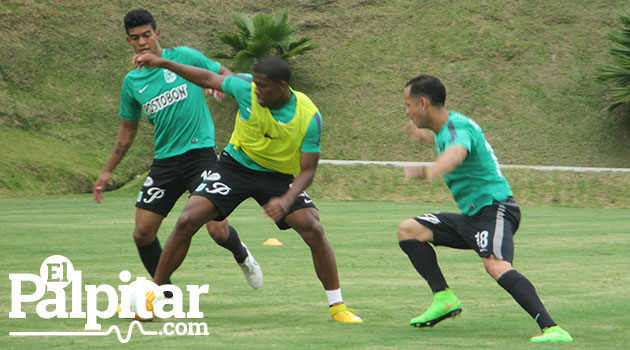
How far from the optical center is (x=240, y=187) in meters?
7.14

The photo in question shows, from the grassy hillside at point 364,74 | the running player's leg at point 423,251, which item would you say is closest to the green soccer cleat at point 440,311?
the running player's leg at point 423,251

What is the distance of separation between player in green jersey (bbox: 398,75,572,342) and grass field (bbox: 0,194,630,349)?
0.26 m

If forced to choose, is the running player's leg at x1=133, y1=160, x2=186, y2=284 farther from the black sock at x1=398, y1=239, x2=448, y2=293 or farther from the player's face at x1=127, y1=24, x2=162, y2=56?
the black sock at x1=398, y1=239, x2=448, y2=293

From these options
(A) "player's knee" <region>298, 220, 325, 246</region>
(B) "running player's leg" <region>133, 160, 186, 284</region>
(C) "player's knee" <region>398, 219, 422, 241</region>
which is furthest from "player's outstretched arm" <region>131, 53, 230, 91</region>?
(C) "player's knee" <region>398, 219, 422, 241</region>

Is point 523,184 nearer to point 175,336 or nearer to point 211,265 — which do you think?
point 211,265

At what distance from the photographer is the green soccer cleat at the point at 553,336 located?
19.6 ft

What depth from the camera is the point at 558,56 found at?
43125 millimetres

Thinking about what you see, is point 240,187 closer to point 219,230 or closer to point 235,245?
point 219,230

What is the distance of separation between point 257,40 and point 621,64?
1479cm

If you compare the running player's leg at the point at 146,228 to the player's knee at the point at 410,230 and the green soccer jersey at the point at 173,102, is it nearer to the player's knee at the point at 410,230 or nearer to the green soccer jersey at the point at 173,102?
the green soccer jersey at the point at 173,102

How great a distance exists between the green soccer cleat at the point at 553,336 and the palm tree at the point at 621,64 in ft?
99.7

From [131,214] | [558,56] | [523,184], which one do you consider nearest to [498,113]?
[558,56]

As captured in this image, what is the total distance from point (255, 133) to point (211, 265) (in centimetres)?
401

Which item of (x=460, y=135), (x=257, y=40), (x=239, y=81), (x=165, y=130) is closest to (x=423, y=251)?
(x=460, y=135)
